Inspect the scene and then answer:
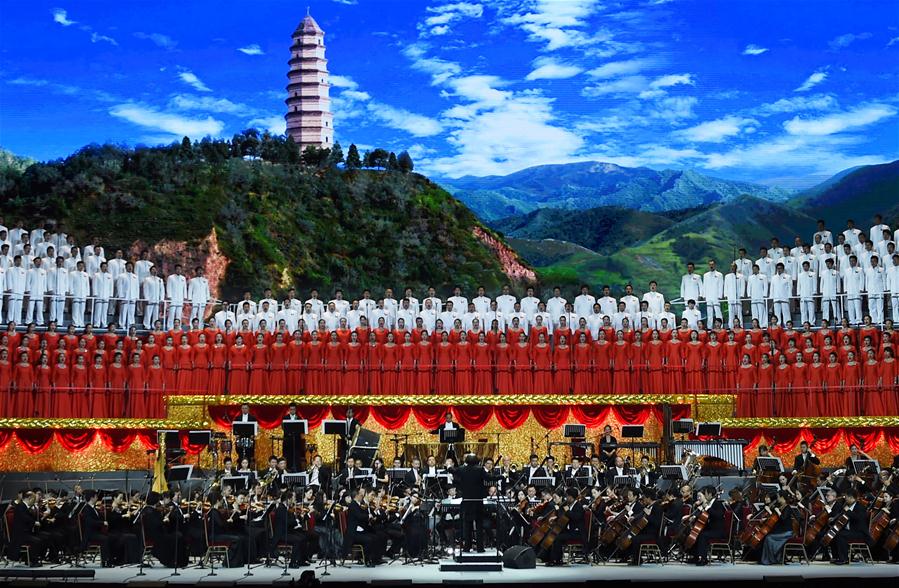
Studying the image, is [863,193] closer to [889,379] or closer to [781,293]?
[781,293]

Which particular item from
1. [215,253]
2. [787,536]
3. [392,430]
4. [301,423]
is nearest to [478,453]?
[392,430]

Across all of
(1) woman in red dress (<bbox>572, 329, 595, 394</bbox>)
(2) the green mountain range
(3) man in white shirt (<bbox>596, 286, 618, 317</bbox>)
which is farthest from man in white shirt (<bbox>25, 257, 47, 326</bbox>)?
(2) the green mountain range

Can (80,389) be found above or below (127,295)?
below

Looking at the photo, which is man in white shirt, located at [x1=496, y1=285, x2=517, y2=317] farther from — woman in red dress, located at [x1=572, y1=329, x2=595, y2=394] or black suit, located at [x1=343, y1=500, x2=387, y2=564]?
black suit, located at [x1=343, y1=500, x2=387, y2=564]

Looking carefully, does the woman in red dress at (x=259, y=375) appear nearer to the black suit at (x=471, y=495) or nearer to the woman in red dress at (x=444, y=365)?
the woman in red dress at (x=444, y=365)

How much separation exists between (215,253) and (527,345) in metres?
20.3

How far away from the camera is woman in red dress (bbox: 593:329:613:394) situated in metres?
24.5

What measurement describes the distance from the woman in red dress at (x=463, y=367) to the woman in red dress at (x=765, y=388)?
21.1ft

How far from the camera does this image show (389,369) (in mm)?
24516

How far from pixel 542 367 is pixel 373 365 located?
3.81 metres

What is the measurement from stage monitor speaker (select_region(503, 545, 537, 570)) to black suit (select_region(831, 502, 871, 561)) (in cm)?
491

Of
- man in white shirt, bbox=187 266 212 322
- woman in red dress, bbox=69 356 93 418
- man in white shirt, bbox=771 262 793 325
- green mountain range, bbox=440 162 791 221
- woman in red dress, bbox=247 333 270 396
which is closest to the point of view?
woman in red dress, bbox=69 356 93 418

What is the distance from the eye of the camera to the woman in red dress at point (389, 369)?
24484 mm

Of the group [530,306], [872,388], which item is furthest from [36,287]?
[872,388]
